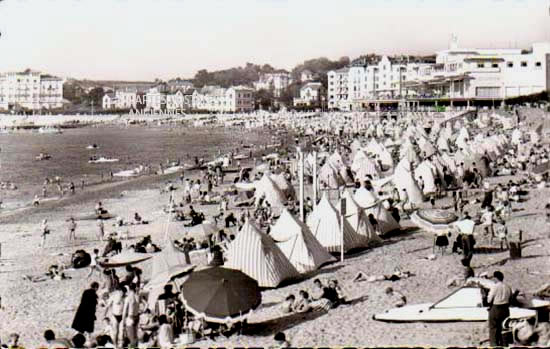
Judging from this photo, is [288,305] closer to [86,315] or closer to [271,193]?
[86,315]

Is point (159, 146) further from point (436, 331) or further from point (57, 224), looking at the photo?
point (436, 331)

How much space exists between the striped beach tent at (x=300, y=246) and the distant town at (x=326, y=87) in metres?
37.6

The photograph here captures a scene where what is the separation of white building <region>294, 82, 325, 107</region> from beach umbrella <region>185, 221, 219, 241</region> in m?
121

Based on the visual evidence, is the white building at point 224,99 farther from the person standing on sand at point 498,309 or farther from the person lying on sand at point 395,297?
the person standing on sand at point 498,309

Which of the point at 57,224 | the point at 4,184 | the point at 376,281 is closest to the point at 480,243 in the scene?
the point at 376,281

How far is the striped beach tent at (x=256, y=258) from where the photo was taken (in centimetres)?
1393

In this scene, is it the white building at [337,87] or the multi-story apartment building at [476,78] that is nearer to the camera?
the multi-story apartment building at [476,78]

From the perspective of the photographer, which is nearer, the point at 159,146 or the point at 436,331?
the point at 436,331

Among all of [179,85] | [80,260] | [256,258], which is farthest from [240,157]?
[179,85]

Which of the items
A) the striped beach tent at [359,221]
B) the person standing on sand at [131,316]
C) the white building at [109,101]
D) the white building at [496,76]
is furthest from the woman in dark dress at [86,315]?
the white building at [109,101]

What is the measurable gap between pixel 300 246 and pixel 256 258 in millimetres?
1506

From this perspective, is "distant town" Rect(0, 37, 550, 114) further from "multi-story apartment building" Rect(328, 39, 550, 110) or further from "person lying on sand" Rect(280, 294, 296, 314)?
"person lying on sand" Rect(280, 294, 296, 314)

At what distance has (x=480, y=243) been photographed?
16.7 meters

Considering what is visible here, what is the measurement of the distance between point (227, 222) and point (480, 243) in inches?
312
